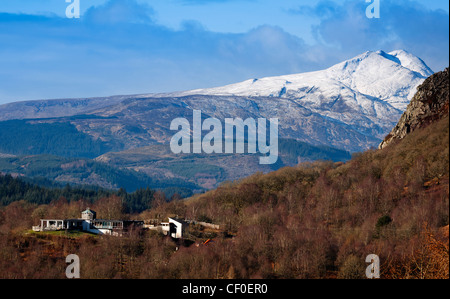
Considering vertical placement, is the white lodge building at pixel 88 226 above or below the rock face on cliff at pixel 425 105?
below

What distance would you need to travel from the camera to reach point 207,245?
98.4m

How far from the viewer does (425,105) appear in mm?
130500

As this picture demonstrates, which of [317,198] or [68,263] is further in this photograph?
[317,198]

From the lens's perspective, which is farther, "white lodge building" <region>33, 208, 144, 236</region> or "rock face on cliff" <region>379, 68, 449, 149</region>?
"rock face on cliff" <region>379, 68, 449, 149</region>

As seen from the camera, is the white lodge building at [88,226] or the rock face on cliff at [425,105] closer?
the white lodge building at [88,226]

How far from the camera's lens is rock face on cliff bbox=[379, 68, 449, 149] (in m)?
123

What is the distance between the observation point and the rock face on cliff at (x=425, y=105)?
123 metres

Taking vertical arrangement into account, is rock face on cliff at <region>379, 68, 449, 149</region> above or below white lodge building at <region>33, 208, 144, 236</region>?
above

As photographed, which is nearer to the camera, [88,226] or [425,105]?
[88,226]

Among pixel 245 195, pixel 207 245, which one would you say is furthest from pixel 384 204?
pixel 245 195

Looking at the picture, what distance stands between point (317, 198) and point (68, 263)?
54.9 metres

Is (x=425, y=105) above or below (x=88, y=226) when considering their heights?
above
